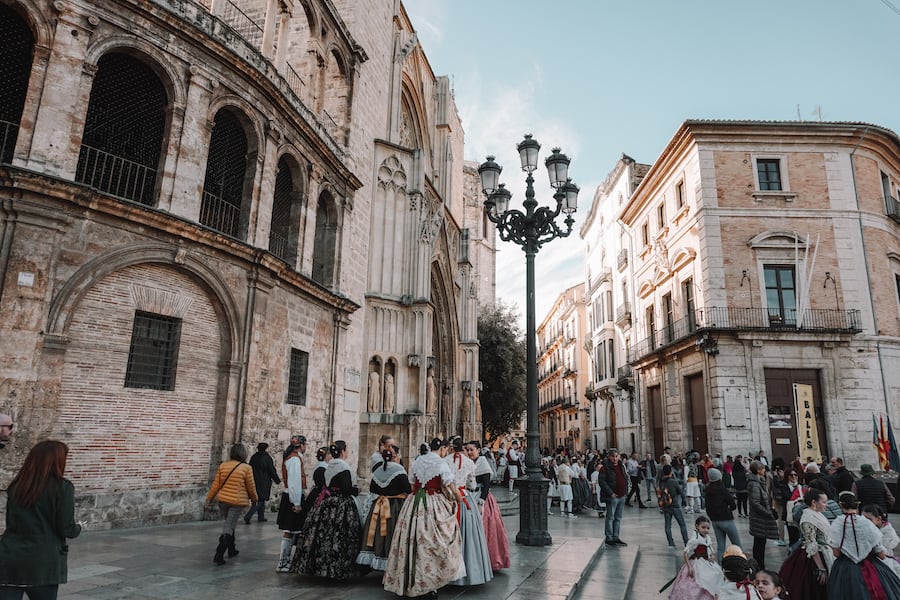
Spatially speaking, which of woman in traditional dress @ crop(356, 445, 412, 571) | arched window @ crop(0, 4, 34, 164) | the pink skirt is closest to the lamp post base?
the pink skirt

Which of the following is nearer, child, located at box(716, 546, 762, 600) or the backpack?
child, located at box(716, 546, 762, 600)

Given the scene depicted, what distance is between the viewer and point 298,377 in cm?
1369

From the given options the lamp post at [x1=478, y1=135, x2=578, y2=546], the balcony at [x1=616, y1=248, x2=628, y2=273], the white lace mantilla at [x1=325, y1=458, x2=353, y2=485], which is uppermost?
the balcony at [x1=616, y1=248, x2=628, y2=273]

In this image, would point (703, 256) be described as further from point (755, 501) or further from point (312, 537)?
point (312, 537)

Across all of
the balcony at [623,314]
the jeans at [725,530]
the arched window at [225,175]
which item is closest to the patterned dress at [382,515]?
the jeans at [725,530]

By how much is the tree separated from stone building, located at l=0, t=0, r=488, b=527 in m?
14.5

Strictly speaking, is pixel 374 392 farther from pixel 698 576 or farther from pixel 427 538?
pixel 698 576

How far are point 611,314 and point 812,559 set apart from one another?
28.3 meters

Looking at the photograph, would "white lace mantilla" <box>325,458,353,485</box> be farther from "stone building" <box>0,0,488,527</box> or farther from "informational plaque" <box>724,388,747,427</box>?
"informational plaque" <box>724,388,747,427</box>

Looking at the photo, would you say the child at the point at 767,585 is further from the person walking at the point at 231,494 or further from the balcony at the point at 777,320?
the balcony at the point at 777,320

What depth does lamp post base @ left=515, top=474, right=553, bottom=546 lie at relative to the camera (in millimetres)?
8375

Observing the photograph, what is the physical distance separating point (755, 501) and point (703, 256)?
564 inches

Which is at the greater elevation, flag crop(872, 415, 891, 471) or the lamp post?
the lamp post

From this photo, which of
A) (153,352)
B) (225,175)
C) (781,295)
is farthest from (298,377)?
(781,295)
